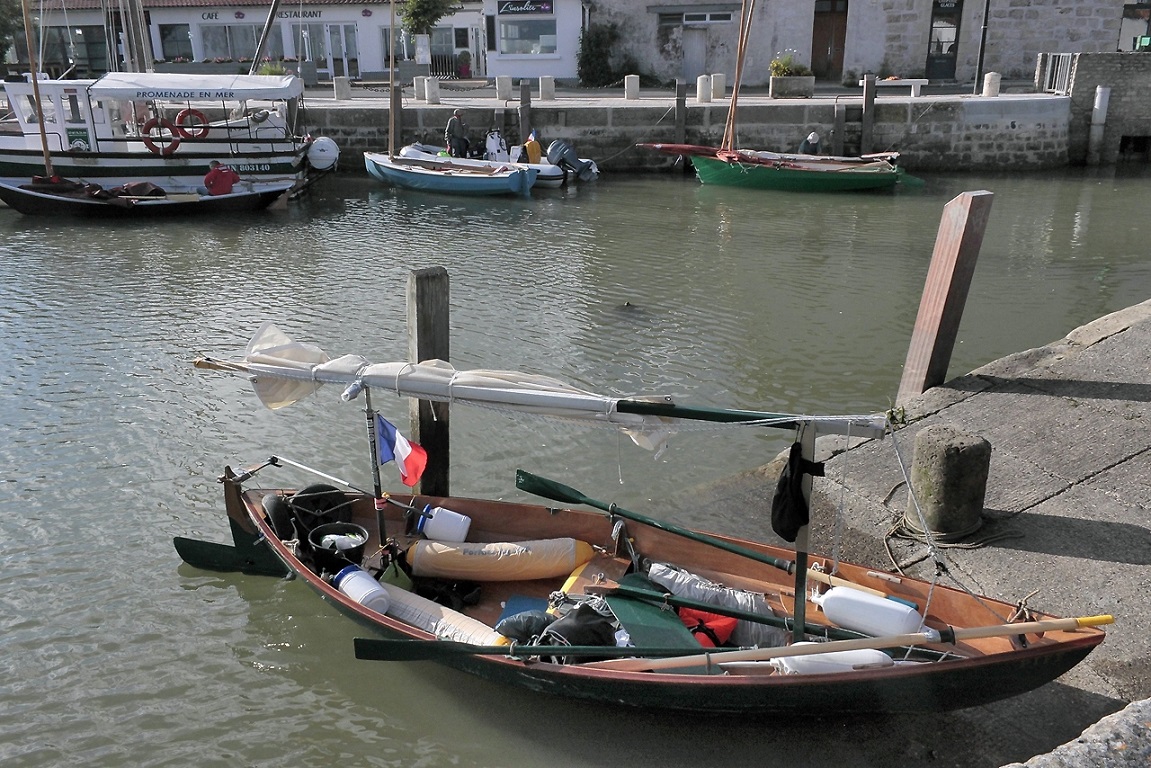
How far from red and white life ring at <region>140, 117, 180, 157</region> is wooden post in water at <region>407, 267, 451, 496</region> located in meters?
16.8

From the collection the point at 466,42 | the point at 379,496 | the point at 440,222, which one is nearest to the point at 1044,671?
the point at 379,496

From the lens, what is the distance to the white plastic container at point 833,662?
18.1ft

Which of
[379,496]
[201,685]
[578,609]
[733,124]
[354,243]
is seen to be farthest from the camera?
[733,124]

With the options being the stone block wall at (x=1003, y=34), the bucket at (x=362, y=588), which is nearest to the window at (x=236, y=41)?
the stone block wall at (x=1003, y=34)

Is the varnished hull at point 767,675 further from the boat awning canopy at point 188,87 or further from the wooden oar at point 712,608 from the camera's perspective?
the boat awning canopy at point 188,87

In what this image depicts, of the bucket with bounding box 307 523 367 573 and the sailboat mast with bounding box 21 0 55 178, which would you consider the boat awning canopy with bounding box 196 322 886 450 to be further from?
the sailboat mast with bounding box 21 0 55 178

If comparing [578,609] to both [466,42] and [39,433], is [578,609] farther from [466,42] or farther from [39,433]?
[466,42]

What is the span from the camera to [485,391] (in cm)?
630

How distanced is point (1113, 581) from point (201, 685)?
617cm

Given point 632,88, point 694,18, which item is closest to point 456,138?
point 632,88

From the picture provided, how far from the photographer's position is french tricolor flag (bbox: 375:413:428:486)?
6.75 m

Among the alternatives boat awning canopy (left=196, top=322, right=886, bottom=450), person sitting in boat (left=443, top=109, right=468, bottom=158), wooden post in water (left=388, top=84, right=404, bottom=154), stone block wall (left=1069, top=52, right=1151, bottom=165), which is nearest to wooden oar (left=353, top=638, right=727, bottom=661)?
boat awning canopy (left=196, top=322, right=886, bottom=450)

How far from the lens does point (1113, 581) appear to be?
6629 millimetres

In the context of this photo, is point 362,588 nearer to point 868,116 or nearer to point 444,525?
point 444,525
